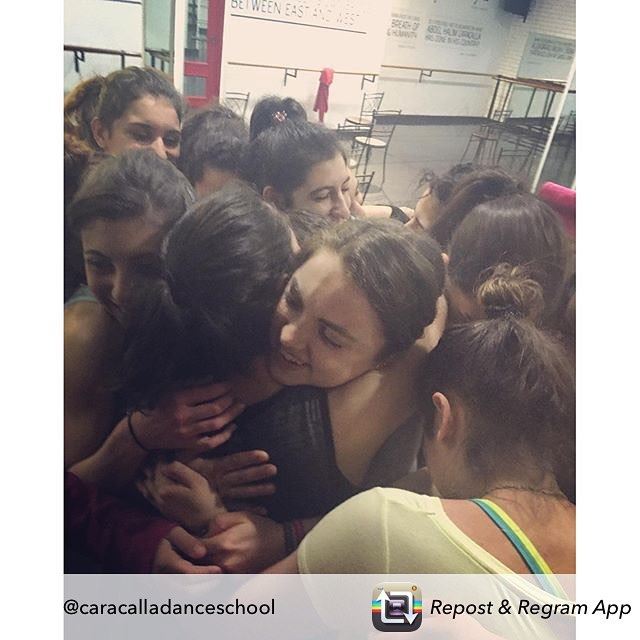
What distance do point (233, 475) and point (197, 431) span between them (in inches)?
5.3

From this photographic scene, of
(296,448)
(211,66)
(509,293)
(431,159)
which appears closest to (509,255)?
(509,293)

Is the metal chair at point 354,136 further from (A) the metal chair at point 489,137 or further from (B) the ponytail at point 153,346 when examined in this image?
(B) the ponytail at point 153,346

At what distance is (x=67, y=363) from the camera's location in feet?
4.32

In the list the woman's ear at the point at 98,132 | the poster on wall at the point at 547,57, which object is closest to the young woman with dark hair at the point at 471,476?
the poster on wall at the point at 547,57

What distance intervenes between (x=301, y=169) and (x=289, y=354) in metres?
0.43

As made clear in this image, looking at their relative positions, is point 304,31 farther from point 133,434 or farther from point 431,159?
point 133,434

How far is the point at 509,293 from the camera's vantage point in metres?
1.32

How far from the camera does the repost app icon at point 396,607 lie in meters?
1.35

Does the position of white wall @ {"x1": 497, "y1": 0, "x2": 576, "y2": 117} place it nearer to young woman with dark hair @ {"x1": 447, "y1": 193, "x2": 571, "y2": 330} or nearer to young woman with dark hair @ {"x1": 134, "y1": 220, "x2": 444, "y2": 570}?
young woman with dark hair @ {"x1": 447, "y1": 193, "x2": 571, "y2": 330}

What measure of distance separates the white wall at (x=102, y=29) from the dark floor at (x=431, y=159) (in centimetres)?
55

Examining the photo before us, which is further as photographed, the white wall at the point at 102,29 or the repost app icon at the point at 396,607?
the repost app icon at the point at 396,607
